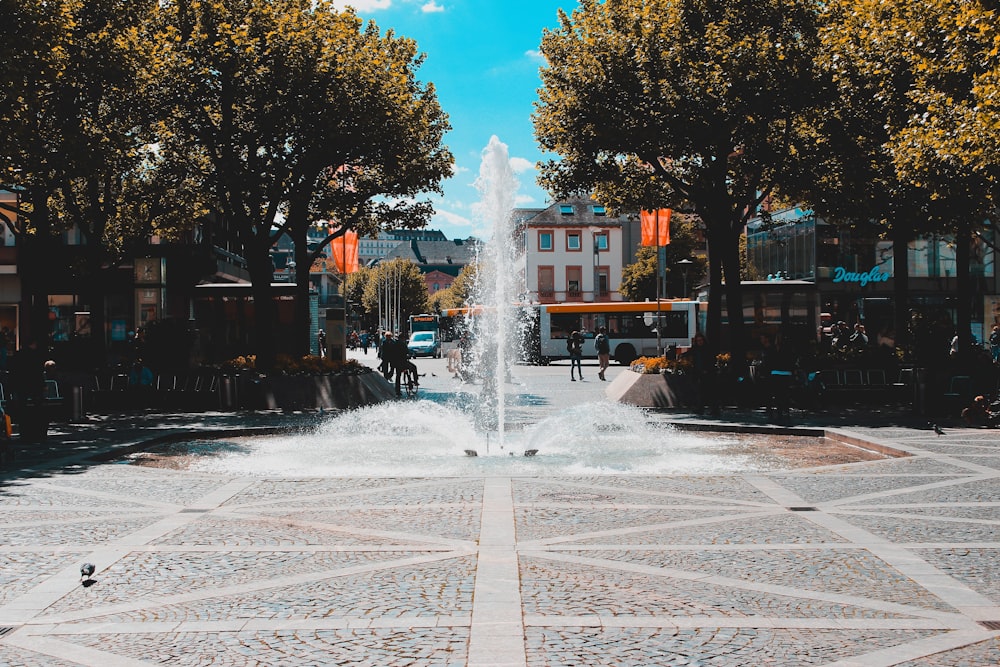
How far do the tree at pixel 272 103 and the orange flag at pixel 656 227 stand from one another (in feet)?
30.7

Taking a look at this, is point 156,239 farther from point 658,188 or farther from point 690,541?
point 690,541

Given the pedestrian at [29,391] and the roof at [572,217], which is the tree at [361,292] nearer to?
the roof at [572,217]

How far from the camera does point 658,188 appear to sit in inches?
1053

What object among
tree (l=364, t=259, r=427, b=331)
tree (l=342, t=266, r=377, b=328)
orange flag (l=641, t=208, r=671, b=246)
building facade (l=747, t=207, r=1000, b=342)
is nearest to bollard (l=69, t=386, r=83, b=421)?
orange flag (l=641, t=208, r=671, b=246)

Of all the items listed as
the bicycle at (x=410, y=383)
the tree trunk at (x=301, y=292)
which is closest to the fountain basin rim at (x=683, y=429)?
the bicycle at (x=410, y=383)

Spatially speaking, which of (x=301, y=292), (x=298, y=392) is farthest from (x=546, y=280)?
(x=298, y=392)

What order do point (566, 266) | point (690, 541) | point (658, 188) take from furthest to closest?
1. point (566, 266)
2. point (658, 188)
3. point (690, 541)

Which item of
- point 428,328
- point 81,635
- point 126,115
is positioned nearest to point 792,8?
point 126,115

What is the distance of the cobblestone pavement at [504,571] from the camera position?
4.83m

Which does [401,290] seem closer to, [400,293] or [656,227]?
[400,293]

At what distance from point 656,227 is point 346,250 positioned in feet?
32.5

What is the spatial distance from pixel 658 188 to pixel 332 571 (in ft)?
70.8

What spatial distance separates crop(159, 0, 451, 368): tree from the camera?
75.4 ft

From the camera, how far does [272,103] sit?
2336 cm
